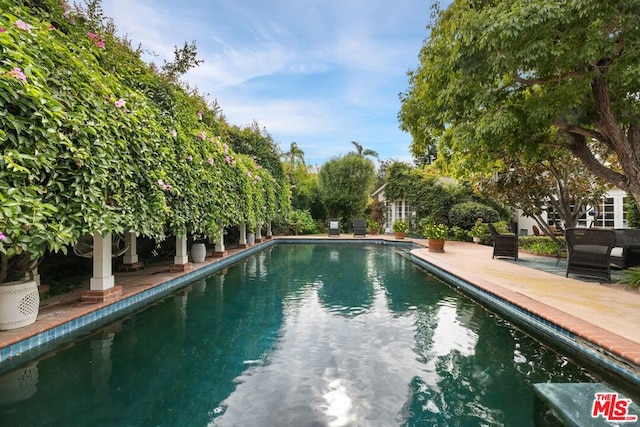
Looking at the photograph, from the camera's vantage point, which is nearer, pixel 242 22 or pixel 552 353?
pixel 552 353

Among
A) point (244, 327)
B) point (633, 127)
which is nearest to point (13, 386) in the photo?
point (244, 327)

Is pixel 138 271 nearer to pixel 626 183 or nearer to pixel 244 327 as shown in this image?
pixel 244 327

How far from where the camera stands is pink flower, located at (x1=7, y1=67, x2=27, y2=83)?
2.72 meters

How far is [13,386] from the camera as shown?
2.94m

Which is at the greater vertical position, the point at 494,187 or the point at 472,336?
the point at 494,187

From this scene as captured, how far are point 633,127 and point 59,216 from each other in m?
9.29

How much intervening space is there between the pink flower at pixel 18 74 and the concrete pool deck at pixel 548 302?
2.65 meters

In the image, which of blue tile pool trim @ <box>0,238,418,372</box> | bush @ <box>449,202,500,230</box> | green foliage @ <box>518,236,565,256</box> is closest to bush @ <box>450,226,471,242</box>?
bush @ <box>449,202,500,230</box>

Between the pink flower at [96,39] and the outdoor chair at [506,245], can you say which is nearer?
the pink flower at [96,39]

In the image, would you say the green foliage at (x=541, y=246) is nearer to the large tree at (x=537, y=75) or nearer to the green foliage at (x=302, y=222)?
the large tree at (x=537, y=75)

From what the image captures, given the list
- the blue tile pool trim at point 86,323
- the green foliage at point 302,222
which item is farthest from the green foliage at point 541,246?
the green foliage at point 302,222

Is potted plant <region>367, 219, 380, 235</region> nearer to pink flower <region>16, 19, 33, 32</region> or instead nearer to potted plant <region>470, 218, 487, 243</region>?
potted plant <region>470, 218, 487, 243</region>

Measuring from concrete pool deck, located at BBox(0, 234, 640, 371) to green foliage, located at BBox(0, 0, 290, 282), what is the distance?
93cm

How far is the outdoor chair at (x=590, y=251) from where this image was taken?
6.09m
